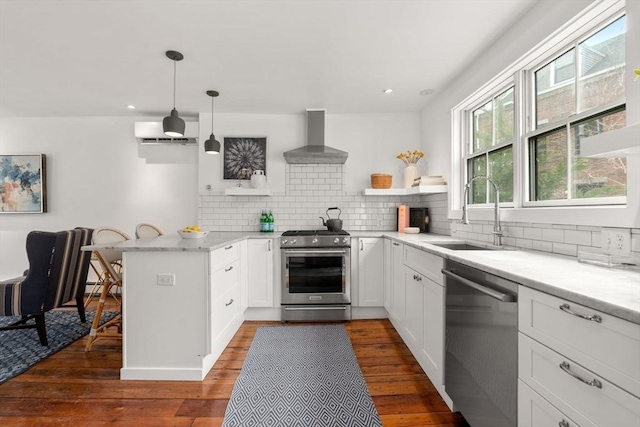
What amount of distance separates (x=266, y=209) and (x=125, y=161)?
220 centimetres

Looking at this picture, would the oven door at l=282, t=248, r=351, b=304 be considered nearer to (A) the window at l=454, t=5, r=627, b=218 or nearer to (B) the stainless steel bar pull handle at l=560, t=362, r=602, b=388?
(A) the window at l=454, t=5, r=627, b=218

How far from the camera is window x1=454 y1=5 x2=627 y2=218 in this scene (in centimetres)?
147

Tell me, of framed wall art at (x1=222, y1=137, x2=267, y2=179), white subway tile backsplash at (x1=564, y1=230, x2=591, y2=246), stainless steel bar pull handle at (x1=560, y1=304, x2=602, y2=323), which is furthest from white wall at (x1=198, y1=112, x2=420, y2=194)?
stainless steel bar pull handle at (x1=560, y1=304, x2=602, y2=323)

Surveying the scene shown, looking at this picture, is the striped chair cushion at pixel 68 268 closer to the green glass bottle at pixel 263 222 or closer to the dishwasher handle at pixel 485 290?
the green glass bottle at pixel 263 222

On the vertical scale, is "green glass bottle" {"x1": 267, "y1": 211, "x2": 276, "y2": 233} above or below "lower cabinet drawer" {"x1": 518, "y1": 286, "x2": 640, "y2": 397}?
above

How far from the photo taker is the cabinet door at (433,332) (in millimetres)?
1760

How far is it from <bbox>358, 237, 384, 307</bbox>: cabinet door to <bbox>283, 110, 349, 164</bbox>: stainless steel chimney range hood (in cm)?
114

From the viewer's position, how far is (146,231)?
121 inches

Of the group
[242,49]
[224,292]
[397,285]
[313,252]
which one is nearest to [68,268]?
[224,292]

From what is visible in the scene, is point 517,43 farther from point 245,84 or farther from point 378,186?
point 245,84

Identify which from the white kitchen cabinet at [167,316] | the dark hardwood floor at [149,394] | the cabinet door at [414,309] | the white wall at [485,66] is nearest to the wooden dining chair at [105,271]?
the dark hardwood floor at [149,394]

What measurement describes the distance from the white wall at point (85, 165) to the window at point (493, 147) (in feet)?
11.8

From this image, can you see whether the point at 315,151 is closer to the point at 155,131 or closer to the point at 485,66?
the point at 485,66

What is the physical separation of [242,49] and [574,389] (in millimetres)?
2787
